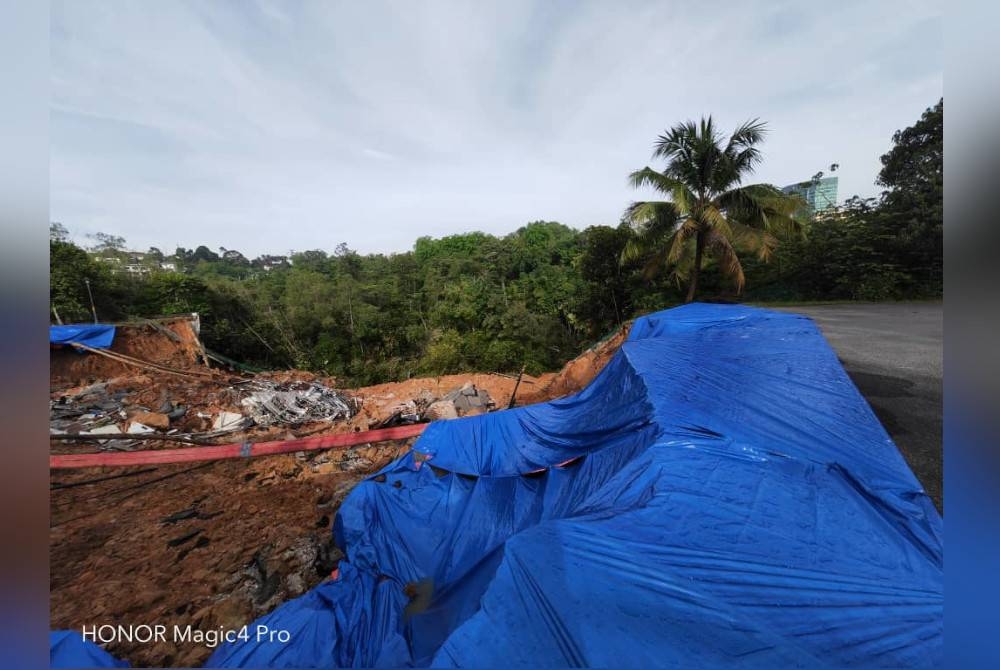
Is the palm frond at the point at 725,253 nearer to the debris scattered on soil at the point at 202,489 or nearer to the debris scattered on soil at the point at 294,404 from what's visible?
the debris scattered on soil at the point at 202,489

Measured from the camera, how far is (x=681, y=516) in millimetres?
1342

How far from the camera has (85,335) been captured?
647cm

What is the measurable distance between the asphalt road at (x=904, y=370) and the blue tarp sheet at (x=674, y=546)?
0.47 meters

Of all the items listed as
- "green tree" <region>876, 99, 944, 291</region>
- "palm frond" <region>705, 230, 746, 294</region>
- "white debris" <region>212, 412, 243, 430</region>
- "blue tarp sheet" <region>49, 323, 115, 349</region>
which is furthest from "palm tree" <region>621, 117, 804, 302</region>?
"blue tarp sheet" <region>49, 323, 115, 349</region>

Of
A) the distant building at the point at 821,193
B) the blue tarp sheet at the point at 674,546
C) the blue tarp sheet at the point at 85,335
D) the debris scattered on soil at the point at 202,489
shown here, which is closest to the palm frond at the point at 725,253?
the debris scattered on soil at the point at 202,489

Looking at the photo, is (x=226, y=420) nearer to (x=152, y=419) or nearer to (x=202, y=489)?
(x=152, y=419)

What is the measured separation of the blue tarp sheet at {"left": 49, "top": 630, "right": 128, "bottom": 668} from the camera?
128cm

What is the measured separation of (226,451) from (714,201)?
29.1ft

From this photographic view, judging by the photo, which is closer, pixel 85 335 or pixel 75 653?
pixel 75 653

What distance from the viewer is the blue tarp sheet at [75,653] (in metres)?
1.28

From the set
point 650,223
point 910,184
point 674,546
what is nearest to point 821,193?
point 910,184
